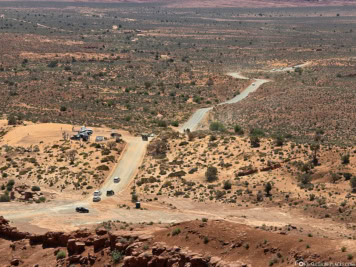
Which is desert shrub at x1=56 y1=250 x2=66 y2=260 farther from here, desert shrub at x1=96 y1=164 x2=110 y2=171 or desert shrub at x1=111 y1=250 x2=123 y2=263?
desert shrub at x1=96 y1=164 x2=110 y2=171

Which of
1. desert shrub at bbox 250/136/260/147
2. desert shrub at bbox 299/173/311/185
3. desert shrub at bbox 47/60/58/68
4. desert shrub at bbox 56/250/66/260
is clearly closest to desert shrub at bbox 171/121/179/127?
desert shrub at bbox 250/136/260/147

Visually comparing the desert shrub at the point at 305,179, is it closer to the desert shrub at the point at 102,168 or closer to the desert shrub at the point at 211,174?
the desert shrub at the point at 211,174

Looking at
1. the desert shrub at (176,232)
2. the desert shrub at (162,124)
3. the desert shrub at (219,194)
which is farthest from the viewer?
the desert shrub at (162,124)

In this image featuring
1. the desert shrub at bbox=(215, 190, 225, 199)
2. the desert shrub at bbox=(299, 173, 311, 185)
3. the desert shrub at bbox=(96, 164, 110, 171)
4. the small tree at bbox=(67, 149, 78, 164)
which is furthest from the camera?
the small tree at bbox=(67, 149, 78, 164)

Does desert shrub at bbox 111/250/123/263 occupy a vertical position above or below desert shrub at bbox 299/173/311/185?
above

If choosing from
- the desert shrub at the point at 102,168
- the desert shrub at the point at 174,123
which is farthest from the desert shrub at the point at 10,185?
the desert shrub at the point at 174,123

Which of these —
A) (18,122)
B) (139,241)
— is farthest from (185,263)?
(18,122)

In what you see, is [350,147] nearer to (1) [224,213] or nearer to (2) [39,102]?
(1) [224,213]

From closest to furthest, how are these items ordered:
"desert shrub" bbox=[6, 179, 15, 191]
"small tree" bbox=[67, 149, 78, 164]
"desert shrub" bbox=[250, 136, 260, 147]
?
"desert shrub" bbox=[6, 179, 15, 191]
"small tree" bbox=[67, 149, 78, 164]
"desert shrub" bbox=[250, 136, 260, 147]
